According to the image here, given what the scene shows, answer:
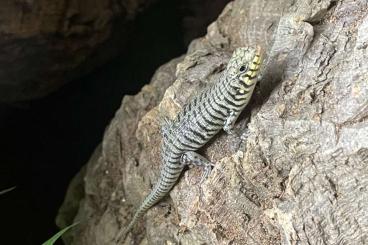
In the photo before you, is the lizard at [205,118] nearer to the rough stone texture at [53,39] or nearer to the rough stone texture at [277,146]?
the rough stone texture at [277,146]

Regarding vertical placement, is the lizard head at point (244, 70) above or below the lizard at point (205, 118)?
above

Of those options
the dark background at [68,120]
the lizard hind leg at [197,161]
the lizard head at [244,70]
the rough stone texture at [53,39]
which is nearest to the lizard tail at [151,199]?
the lizard hind leg at [197,161]

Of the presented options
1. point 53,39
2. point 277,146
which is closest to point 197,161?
point 277,146

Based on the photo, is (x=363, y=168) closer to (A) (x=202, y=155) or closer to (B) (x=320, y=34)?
(B) (x=320, y=34)

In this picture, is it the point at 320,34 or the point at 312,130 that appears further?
the point at 320,34

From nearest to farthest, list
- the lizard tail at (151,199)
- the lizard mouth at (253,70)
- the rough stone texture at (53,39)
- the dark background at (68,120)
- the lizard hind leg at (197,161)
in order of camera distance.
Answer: the lizard mouth at (253,70), the lizard hind leg at (197,161), the lizard tail at (151,199), the rough stone texture at (53,39), the dark background at (68,120)

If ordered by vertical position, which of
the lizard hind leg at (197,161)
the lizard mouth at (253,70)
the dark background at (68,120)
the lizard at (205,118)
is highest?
the lizard mouth at (253,70)

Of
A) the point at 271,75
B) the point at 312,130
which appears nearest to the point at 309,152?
the point at 312,130

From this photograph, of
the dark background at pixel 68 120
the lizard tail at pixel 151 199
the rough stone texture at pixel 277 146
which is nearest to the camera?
the rough stone texture at pixel 277 146
